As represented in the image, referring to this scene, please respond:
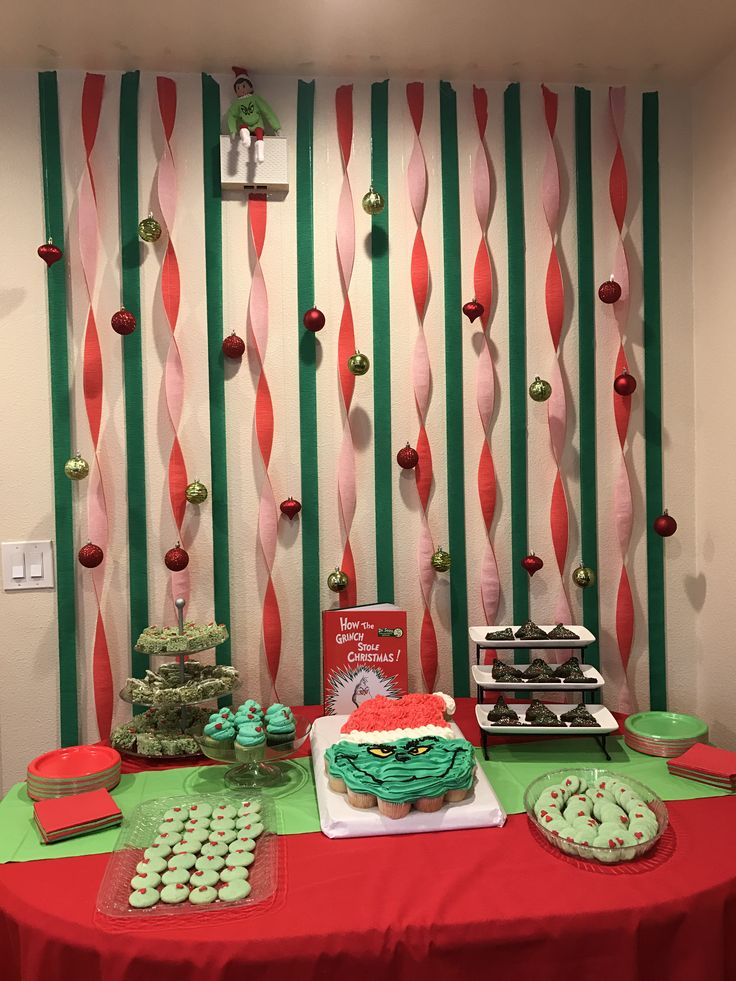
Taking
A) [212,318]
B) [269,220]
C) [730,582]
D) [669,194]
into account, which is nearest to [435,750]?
[730,582]

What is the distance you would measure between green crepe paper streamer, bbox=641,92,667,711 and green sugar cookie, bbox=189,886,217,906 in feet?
4.84

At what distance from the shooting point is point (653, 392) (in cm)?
228

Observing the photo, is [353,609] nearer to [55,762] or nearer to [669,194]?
[55,762]

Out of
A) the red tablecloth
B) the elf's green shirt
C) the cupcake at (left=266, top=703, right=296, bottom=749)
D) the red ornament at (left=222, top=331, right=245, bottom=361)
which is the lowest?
the red tablecloth

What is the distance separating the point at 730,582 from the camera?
2145 millimetres

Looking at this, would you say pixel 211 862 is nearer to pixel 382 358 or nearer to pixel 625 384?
pixel 382 358

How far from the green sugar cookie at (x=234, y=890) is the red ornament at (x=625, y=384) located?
5.16 feet

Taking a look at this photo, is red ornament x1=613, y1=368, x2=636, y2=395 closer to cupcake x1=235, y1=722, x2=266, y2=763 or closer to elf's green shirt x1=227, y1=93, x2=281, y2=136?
elf's green shirt x1=227, y1=93, x2=281, y2=136

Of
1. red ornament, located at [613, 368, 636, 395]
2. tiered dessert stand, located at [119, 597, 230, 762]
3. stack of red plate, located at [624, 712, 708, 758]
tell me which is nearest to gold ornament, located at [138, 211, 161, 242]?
tiered dessert stand, located at [119, 597, 230, 762]

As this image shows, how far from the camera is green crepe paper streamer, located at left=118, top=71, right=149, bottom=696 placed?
2.12m

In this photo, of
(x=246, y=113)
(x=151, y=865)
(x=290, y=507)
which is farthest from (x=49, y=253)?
(x=151, y=865)

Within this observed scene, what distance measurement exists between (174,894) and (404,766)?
507mm

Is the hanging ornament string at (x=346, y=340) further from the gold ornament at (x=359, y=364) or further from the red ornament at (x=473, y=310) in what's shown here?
the red ornament at (x=473, y=310)

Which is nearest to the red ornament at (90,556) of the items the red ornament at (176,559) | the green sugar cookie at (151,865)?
the red ornament at (176,559)
